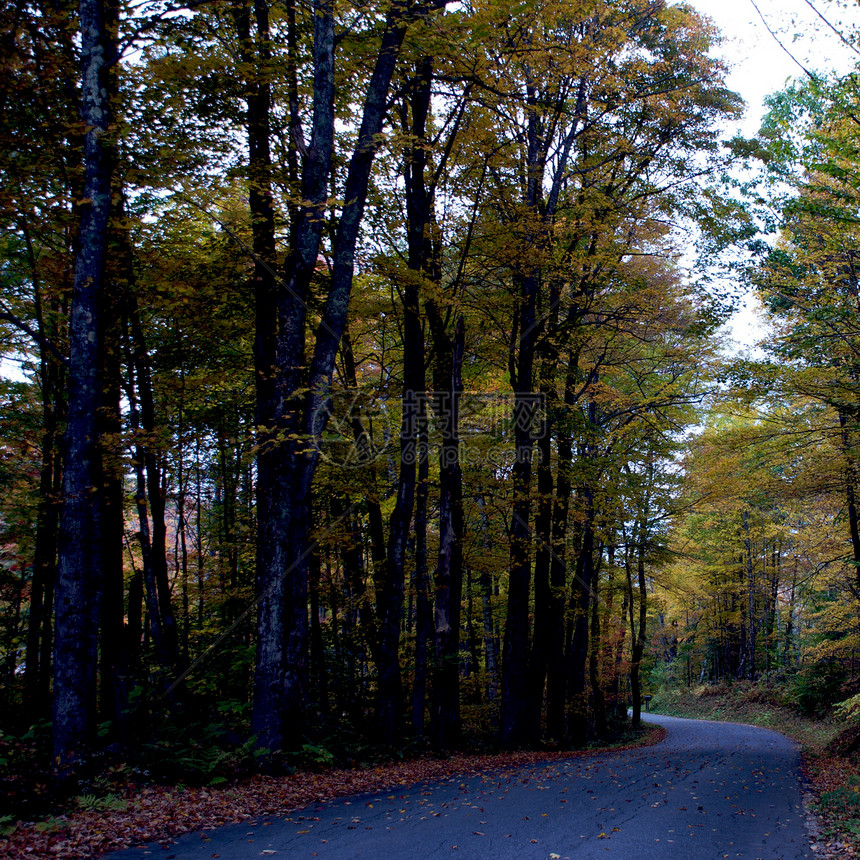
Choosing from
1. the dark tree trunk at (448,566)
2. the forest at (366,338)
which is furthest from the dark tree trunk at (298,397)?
the dark tree trunk at (448,566)

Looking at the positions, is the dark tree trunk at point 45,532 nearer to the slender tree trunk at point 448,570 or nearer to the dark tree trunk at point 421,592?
the dark tree trunk at point 421,592

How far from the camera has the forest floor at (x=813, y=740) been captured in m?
6.77

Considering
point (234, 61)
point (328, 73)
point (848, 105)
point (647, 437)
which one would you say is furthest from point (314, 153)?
point (647, 437)

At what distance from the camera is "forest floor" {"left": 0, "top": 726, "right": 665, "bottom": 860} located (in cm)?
494

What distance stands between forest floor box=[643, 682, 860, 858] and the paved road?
0.34 metres

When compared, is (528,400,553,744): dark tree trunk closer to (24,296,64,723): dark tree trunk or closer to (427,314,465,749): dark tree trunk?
(427,314,465,749): dark tree trunk

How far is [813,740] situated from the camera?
19.0m

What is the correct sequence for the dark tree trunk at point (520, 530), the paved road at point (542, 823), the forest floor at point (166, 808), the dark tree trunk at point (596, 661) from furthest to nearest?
the dark tree trunk at point (596, 661) → the dark tree trunk at point (520, 530) → the paved road at point (542, 823) → the forest floor at point (166, 808)

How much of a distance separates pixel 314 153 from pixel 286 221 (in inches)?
69.9

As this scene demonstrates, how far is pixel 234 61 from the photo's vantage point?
10.1 m

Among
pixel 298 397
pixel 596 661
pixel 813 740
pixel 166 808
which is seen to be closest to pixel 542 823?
pixel 166 808

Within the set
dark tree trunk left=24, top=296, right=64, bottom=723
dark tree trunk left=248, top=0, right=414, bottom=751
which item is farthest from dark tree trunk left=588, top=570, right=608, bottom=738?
dark tree trunk left=24, top=296, right=64, bottom=723

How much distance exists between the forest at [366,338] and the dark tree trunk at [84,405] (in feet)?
0.12

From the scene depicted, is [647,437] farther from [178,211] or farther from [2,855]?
[2,855]
